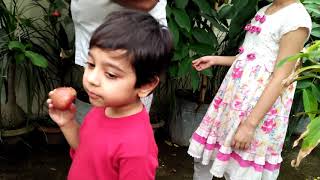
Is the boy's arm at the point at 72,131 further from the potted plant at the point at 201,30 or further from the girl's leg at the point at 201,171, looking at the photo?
the potted plant at the point at 201,30

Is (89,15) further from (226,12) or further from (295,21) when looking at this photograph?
(226,12)

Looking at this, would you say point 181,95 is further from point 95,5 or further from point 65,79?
point 95,5

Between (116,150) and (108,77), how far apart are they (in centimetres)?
19

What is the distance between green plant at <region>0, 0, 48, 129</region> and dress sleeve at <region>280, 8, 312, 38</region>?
1.23 metres

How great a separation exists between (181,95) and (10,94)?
45.2 inches

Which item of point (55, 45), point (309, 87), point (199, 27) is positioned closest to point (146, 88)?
point (309, 87)

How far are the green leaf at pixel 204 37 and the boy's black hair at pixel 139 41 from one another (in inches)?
52.7

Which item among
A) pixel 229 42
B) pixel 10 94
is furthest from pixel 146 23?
pixel 10 94

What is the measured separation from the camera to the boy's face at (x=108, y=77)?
1141 millimetres

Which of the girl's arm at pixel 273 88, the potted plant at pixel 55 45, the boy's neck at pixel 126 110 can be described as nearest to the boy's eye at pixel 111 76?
the boy's neck at pixel 126 110

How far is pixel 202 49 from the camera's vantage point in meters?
2.52

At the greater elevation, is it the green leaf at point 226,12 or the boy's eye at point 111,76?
the boy's eye at point 111,76

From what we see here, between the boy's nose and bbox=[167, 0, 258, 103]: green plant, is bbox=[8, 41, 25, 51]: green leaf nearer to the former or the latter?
bbox=[167, 0, 258, 103]: green plant

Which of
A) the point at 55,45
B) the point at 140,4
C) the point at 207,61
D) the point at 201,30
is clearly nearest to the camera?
the point at 140,4
